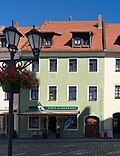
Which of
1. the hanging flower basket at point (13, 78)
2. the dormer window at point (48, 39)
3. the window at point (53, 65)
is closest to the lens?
the hanging flower basket at point (13, 78)

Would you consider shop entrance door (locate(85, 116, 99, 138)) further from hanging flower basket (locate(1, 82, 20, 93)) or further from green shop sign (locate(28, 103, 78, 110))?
hanging flower basket (locate(1, 82, 20, 93))

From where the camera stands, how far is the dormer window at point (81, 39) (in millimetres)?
38969

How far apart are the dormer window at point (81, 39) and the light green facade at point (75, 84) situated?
1571 millimetres

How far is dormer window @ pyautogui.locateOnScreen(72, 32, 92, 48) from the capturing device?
39.0 metres

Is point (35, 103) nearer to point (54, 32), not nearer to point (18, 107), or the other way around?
point (18, 107)

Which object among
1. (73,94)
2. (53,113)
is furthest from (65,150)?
(73,94)

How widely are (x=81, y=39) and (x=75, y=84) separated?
191 inches

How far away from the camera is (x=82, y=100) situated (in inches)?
1501

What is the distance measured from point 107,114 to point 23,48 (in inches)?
427

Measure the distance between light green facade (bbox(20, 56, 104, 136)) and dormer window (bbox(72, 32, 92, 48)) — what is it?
61.9 inches

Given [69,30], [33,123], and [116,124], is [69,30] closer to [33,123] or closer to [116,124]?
[33,123]

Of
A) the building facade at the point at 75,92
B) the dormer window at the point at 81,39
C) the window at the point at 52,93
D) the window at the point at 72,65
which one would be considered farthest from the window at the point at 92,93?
the dormer window at the point at 81,39

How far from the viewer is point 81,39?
39500 millimetres

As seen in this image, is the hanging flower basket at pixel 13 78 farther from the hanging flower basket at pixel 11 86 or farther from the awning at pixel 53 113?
the awning at pixel 53 113
